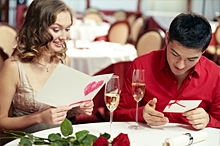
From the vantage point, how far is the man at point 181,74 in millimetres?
1903

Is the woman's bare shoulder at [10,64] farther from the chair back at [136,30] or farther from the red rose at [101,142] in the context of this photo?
the chair back at [136,30]

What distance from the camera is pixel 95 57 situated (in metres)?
4.02

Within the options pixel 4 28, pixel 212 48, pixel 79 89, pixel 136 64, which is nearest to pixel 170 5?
pixel 212 48

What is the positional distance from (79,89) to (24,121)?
518mm

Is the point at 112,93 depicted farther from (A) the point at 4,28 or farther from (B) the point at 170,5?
(B) the point at 170,5

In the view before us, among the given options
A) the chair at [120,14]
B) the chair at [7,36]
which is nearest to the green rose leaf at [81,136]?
the chair at [7,36]

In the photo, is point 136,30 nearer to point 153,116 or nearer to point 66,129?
point 153,116

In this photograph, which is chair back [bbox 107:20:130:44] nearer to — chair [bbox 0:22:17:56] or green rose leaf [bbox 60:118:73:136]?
chair [bbox 0:22:17:56]

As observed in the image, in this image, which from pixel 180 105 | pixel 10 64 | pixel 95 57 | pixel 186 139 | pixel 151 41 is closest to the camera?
pixel 186 139

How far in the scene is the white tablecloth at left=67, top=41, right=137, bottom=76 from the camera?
13.1ft

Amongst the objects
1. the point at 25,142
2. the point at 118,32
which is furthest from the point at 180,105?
the point at 118,32

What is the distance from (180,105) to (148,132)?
0.18m

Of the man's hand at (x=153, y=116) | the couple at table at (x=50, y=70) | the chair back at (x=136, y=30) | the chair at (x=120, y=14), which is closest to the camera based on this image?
the man's hand at (x=153, y=116)

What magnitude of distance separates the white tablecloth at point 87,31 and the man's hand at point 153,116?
17.9 ft
